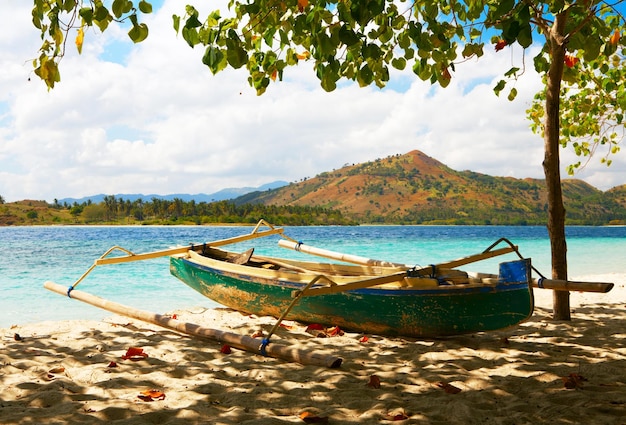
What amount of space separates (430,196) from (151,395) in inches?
5123

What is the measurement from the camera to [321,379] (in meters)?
4.04

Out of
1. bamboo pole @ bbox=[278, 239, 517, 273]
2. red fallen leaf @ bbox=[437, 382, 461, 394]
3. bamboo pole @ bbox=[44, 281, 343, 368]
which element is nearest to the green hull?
bamboo pole @ bbox=[278, 239, 517, 273]

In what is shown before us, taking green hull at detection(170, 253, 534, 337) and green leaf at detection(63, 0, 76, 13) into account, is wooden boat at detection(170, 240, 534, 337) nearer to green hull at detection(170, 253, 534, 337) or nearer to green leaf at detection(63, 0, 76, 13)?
green hull at detection(170, 253, 534, 337)

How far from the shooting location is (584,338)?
17.8 feet

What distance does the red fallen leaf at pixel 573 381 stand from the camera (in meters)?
3.70

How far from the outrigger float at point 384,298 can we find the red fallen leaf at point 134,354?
0.72m

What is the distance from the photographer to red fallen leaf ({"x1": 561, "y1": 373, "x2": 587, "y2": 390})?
3.70m

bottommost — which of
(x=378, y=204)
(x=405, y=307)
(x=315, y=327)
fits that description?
(x=315, y=327)

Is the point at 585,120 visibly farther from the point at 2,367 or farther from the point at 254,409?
the point at 2,367

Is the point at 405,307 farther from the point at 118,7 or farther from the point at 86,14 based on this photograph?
the point at 86,14

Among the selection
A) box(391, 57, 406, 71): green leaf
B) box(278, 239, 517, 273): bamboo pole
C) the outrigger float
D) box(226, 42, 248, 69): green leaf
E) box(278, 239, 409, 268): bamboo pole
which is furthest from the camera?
box(278, 239, 409, 268): bamboo pole

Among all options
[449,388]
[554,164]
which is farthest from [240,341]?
[554,164]

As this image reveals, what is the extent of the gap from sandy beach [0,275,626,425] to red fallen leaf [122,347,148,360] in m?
0.02

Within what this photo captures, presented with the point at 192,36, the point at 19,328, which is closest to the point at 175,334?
the point at 19,328
